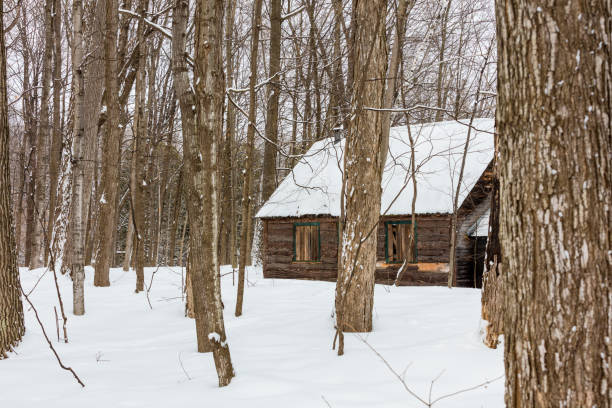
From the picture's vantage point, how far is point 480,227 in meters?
14.3

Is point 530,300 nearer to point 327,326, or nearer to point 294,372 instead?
point 294,372

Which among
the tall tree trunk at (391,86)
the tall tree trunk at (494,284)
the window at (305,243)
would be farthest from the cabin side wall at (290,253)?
the tall tree trunk at (494,284)

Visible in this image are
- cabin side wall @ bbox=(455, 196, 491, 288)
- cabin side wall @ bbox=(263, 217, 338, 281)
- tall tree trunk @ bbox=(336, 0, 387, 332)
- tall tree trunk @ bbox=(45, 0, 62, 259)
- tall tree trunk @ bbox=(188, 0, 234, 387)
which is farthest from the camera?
tall tree trunk @ bbox=(45, 0, 62, 259)

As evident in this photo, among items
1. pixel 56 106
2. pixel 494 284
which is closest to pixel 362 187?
pixel 494 284

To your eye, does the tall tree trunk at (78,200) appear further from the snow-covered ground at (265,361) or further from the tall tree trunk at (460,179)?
the tall tree trunk at (460,179)

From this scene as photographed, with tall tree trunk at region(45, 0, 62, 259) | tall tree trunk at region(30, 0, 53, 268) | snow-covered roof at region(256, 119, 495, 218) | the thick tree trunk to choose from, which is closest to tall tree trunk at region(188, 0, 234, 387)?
the thick tree trunk

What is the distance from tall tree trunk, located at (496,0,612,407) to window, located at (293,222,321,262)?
14.4 meters

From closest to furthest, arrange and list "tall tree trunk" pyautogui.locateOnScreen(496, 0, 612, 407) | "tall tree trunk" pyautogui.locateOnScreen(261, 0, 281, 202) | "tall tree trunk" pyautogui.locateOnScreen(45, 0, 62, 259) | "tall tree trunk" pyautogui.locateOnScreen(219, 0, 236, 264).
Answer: "tall tree trunk" pyautogui.locateOnScreen(496, 0, 612, 407), "tall tree trunk" pyautogui.locateOnScreen(219, 0, 236, 264), "tall tree trunk" pyautogui.locateOnScreen(261, 0, 281, 202), "tall tree trunk" pyautogui.locateOnScreen(45, 0, 62, 259)

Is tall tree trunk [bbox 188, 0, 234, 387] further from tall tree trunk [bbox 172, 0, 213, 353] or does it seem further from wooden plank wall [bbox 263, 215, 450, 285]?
wooden plank wall [bbox 263, 215, 450, 285]

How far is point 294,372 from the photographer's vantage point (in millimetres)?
4629

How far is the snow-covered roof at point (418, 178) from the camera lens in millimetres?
14133

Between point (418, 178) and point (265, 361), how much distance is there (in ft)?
35.8

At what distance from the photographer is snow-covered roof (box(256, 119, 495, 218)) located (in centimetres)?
1413

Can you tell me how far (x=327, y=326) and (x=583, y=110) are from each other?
5159 mm
